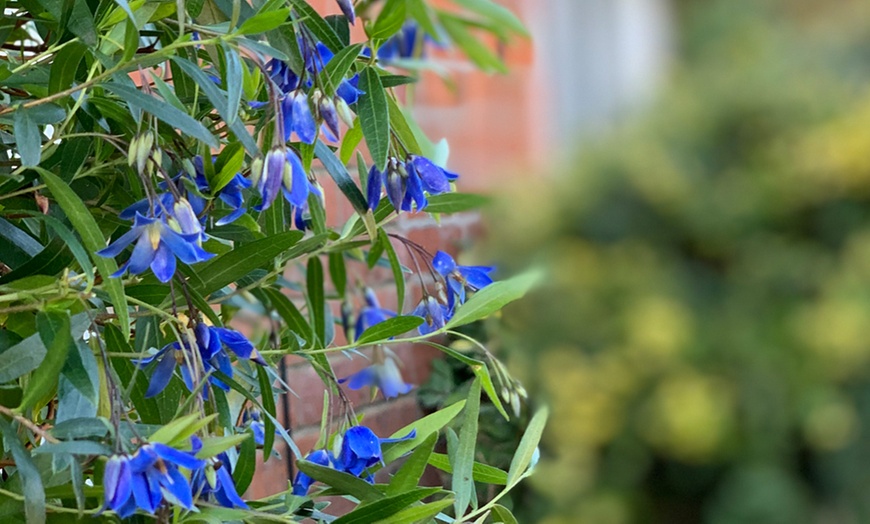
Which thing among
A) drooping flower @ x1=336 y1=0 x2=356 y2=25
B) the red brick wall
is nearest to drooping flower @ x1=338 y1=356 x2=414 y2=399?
the red brick wall

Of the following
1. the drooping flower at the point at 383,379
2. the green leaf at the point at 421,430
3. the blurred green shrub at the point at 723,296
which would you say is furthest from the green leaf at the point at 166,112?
the blurred green shrub at the point at 723,296

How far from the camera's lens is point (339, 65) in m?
0.47

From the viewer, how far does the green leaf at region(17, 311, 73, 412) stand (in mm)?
402

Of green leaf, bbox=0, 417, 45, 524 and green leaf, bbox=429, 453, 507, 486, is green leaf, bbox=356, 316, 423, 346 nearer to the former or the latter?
green leaf, bbox=429, 453, 507, 486

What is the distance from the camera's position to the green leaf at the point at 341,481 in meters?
0.49

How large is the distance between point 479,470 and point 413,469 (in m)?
0.10

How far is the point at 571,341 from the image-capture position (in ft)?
7.33

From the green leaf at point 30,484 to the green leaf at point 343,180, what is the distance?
20 cm

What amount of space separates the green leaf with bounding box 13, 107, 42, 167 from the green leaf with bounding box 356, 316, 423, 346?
0.21 metres

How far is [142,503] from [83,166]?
0.24 meters

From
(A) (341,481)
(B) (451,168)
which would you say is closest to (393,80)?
(A) (341,481)

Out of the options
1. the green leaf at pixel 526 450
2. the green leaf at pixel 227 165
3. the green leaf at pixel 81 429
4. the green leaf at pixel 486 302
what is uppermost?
the green leaf at pixel 227 165

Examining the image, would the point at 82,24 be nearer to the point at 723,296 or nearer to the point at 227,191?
the point at 227,191

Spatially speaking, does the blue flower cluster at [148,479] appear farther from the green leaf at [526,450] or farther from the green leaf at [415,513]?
the green leaf at [526,450]
